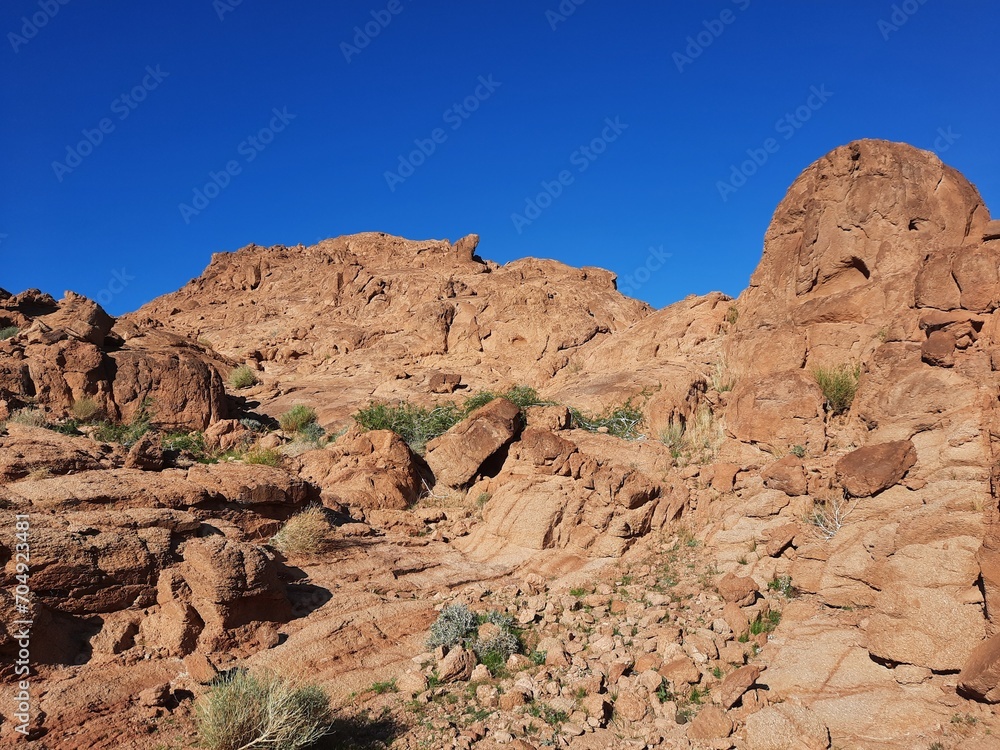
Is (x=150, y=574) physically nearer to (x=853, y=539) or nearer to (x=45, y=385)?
(x=853, y=539)

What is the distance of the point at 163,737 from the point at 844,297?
10237 mm

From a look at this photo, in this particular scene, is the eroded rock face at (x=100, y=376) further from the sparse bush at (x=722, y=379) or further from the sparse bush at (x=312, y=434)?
the sparse bush at (x=722, y=379)

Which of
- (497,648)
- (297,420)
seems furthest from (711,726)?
(297,420)

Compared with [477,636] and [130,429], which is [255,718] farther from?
[130,429]

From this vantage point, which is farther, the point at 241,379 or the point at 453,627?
the point at 241,379

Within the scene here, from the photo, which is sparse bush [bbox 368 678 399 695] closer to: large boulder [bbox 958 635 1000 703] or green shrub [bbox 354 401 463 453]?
large boulder [bbox 958 635 1000 703]

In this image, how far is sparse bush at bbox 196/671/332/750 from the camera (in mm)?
4340

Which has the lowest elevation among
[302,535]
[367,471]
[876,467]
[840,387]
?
[876,467]

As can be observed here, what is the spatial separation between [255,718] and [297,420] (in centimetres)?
1318

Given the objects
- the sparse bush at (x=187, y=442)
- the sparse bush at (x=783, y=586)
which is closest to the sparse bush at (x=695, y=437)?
the sparse bush at (x=783, y=586)

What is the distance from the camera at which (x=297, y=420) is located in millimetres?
16984

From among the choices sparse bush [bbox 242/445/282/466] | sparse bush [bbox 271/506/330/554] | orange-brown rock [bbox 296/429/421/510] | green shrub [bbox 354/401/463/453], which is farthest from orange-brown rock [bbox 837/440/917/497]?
sparse bush [bbox 242/445/282/466]

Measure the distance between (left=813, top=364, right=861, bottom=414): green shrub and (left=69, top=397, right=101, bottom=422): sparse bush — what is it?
1477 cm

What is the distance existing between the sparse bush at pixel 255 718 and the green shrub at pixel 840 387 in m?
7.99
